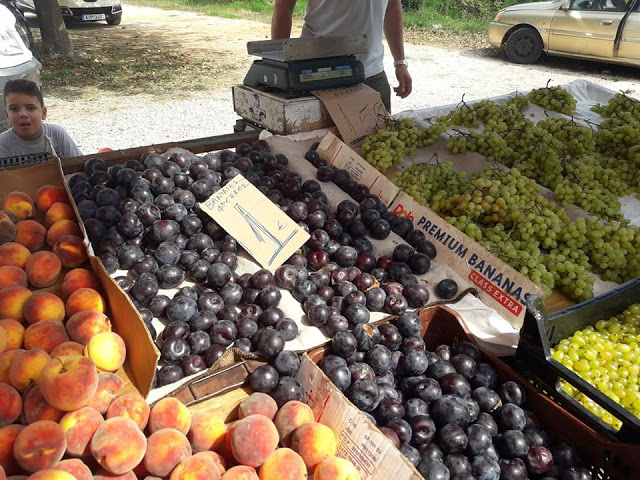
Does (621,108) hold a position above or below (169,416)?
above

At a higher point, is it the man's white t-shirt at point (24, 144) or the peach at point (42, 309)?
the peach at point (42, 309)

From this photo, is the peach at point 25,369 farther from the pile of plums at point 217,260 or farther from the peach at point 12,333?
the pile of plums at point 217,260

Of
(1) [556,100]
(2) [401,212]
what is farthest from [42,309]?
(1) [556,100]

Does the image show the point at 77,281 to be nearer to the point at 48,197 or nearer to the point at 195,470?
the point at 48,197

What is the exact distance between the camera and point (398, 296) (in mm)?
1871

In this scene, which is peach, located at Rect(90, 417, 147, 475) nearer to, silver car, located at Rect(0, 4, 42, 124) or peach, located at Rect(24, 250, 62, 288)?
peach, located at Rect(24, 250, 62, 288)

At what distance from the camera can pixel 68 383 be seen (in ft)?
4.02

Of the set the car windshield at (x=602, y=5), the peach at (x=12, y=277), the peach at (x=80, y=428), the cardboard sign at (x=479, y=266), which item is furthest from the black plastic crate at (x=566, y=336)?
the car windshield at (x=602, y=5)

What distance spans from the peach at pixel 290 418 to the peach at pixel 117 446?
353 mm

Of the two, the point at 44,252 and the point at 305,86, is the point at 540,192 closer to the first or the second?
the point at 305,86

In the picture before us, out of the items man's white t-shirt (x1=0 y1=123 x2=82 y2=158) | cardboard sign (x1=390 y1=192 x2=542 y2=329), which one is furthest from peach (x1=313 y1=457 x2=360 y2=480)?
man's white t-shirt (x1=0 y1=123 x2=82 y2=158)

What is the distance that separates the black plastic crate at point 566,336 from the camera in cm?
142

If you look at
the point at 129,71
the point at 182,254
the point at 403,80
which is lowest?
the point at 129,71

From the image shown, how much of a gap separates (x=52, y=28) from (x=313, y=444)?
34.8 feet
